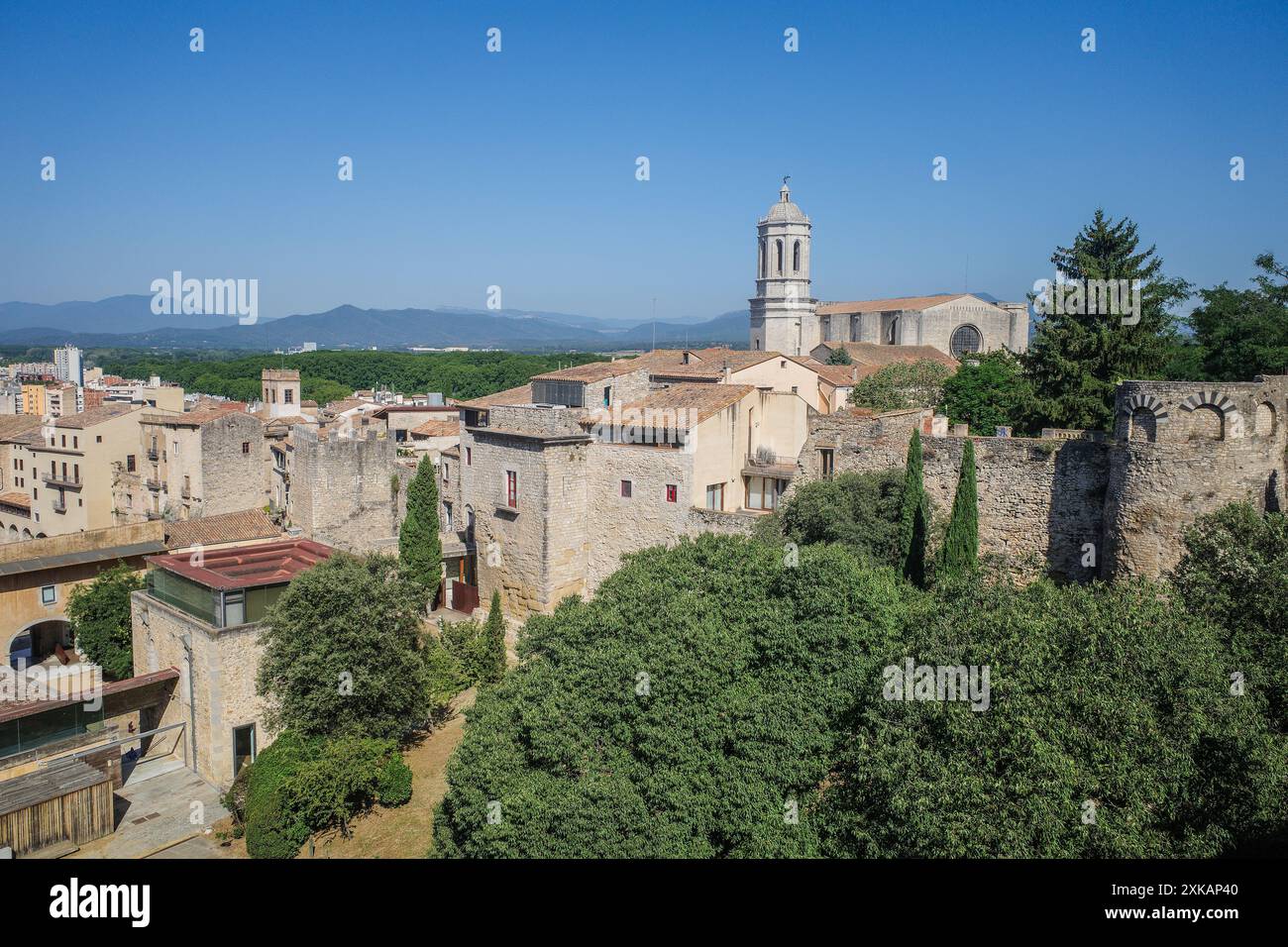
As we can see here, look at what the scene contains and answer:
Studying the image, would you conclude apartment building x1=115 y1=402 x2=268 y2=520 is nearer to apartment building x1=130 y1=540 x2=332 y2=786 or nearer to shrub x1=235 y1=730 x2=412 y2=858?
apartment building x1=130 y1=540 x2=332 y2=786

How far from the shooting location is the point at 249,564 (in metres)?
25.2

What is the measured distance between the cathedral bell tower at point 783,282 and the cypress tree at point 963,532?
50803 mm

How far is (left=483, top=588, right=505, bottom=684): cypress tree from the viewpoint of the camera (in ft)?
79.1

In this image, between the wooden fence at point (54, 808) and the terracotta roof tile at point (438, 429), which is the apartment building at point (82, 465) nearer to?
the terracotta roof tile at point (438, 429)

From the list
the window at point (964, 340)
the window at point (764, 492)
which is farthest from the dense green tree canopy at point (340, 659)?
the window at point (964, 340)

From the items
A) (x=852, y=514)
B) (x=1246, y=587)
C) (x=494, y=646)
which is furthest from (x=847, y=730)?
(x=494, y=646)

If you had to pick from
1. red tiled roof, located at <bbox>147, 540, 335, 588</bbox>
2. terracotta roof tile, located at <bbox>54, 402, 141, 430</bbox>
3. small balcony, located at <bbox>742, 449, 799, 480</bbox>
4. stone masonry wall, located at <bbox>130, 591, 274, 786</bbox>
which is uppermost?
terracotta roof tile, located at <bbox>54, 402, 141, 430</bbox>

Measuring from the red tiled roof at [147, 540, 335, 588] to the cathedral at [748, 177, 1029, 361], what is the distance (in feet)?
162

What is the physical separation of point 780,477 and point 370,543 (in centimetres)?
1819

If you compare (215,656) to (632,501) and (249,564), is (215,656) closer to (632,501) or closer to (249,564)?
(249,564)

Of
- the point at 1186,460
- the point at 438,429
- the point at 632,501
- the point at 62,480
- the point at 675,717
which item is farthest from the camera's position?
the point at 62,480

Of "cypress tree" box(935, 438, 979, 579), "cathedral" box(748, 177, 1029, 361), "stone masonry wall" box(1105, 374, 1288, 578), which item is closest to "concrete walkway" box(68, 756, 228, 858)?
"cypress tree" box(935, 438, 979, 579)

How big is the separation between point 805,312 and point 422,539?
162ft
